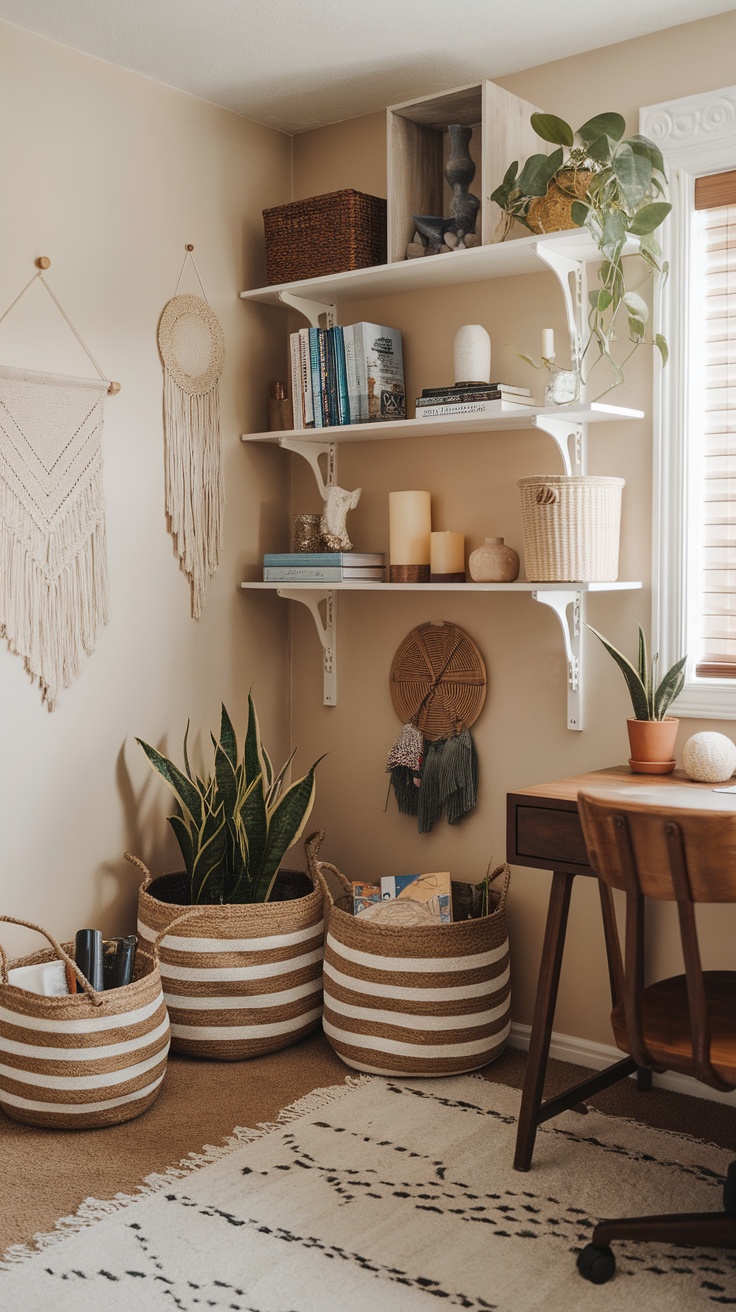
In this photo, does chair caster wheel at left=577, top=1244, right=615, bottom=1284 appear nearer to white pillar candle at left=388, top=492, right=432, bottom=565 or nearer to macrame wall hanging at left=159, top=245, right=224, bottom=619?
white pillar candle at left=388, top=492, right=432, bottom=565

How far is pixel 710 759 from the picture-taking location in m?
2.35

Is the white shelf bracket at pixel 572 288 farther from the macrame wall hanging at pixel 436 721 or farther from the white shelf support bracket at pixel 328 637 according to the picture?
the white shelf support bracket at pixel 328 637

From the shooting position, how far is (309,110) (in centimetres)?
314

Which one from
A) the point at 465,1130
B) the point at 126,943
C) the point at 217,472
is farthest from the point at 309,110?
the point at 465,1130

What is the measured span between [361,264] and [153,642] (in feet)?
3.62

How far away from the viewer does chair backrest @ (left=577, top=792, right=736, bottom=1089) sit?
178cm

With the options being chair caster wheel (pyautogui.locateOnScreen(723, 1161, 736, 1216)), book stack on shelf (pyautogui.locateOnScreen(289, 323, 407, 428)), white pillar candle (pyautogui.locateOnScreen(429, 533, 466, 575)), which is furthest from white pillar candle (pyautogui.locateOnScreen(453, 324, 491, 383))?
chair caster wheel (pyautogui.locateOnScreen(723, 1161, 736, 1216))

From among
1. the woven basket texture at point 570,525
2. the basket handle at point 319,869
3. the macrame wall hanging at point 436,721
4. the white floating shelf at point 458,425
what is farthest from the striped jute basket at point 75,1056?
the white floating shelf at point 458,425

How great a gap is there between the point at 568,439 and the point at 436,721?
0.81m

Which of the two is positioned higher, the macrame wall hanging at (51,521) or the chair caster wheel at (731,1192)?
the macrame wall hanging at (51,521)

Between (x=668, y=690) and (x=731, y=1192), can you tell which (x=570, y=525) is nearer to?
(x=668, y=690)

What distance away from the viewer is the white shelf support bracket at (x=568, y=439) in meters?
2.63

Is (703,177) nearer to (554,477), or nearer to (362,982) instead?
(554,477)

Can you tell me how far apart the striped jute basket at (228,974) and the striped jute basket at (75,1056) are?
27 cm
